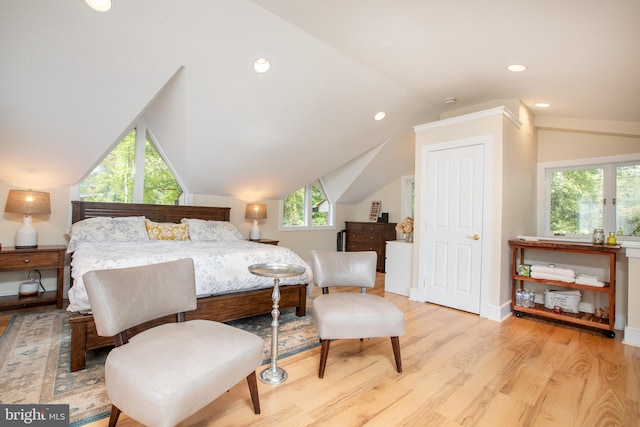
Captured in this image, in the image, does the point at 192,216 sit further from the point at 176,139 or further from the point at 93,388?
the point at 93,388

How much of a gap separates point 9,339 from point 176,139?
2.47 m

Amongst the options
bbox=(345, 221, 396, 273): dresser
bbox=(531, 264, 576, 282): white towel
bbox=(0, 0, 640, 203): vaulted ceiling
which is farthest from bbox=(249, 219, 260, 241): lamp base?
bbox=(531, 264, 576, 282): white towel

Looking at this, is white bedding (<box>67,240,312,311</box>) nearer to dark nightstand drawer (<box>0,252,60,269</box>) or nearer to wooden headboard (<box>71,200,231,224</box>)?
dark nightstand drawer (<box>0,252,60,269</box>)

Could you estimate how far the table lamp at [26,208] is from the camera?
3340 millimetres

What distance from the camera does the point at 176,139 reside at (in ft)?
12.9

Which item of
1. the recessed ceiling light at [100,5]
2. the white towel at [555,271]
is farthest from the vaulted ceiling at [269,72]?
the white towel at [555,271]

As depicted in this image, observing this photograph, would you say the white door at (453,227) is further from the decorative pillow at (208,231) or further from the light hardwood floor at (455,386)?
the decorative pillow at (208,231)

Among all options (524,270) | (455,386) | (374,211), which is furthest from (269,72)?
(374,211)

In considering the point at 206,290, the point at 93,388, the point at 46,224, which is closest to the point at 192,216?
the point at 46,224

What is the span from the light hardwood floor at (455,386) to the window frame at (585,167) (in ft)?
4.58

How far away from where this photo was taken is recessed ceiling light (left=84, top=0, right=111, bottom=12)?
2231 mm

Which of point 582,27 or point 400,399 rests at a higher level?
point 582,27

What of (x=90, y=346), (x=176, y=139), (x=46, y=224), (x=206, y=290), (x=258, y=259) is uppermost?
(x=176, y=139)

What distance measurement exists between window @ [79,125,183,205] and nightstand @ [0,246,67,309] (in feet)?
3.15
